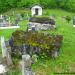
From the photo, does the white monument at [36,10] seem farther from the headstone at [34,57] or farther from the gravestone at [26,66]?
the gravestone at [26,66]

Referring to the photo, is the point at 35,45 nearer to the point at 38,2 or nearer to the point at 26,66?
the point at 26,66

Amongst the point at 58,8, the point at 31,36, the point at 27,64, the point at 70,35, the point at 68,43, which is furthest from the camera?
the point at 58,8

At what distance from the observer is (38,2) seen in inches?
2288

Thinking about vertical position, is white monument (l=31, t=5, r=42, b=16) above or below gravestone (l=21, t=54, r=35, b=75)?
below

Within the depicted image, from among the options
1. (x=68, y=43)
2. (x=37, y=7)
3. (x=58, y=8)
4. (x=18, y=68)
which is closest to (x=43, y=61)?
(x=18, y=68)

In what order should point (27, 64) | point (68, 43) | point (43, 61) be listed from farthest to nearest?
point (68, 43) → point (43, 61) → point (27, 64)

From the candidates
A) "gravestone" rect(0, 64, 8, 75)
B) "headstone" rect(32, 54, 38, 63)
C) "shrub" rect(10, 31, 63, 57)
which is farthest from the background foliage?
"gravestone" rect(0, 64, 8, 75)

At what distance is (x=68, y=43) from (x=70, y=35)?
397cm

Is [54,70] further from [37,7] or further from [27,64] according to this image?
[37,7]

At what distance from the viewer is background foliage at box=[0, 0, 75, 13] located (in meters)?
57.2

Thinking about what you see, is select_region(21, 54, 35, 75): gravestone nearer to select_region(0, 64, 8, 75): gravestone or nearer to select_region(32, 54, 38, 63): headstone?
select_region(0, 64, 8, 75): gravestone

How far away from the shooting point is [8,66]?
1800 centimetres

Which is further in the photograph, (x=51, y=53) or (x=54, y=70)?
(x=51, y=53)

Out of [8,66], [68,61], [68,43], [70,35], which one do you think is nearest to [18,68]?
[8,66]
